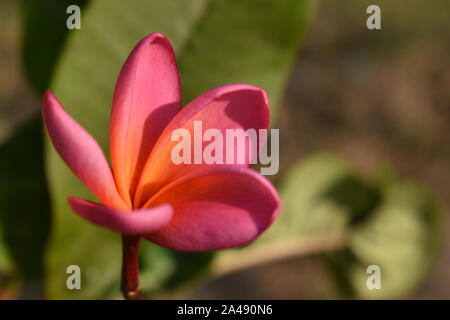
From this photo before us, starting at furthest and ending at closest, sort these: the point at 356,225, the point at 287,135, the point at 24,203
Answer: the point at 287,135 < the point at 356,225 < the point at 24,203

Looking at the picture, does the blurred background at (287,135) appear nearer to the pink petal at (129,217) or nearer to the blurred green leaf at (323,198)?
the blurred green leaf at (323,198)

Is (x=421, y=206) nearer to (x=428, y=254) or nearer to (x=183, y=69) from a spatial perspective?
(x=428, y=254)

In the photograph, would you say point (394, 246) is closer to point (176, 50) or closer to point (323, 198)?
point (323, 198)

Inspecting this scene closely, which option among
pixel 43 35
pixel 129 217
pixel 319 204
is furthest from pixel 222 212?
pixel 319 204

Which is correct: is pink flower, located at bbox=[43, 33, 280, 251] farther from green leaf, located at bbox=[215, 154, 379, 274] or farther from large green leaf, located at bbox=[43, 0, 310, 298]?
green leaf, located at bbox=[215, 154, 379, 274]

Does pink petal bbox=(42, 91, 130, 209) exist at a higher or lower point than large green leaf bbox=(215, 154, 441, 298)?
lower

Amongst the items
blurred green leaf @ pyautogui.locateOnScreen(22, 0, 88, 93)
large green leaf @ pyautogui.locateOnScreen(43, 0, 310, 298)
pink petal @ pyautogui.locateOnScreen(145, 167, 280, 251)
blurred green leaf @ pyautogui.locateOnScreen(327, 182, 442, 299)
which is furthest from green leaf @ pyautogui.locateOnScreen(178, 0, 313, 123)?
blurred green leaf @ pyautogui.locateOnScreen(327, 182, 442, 299)
